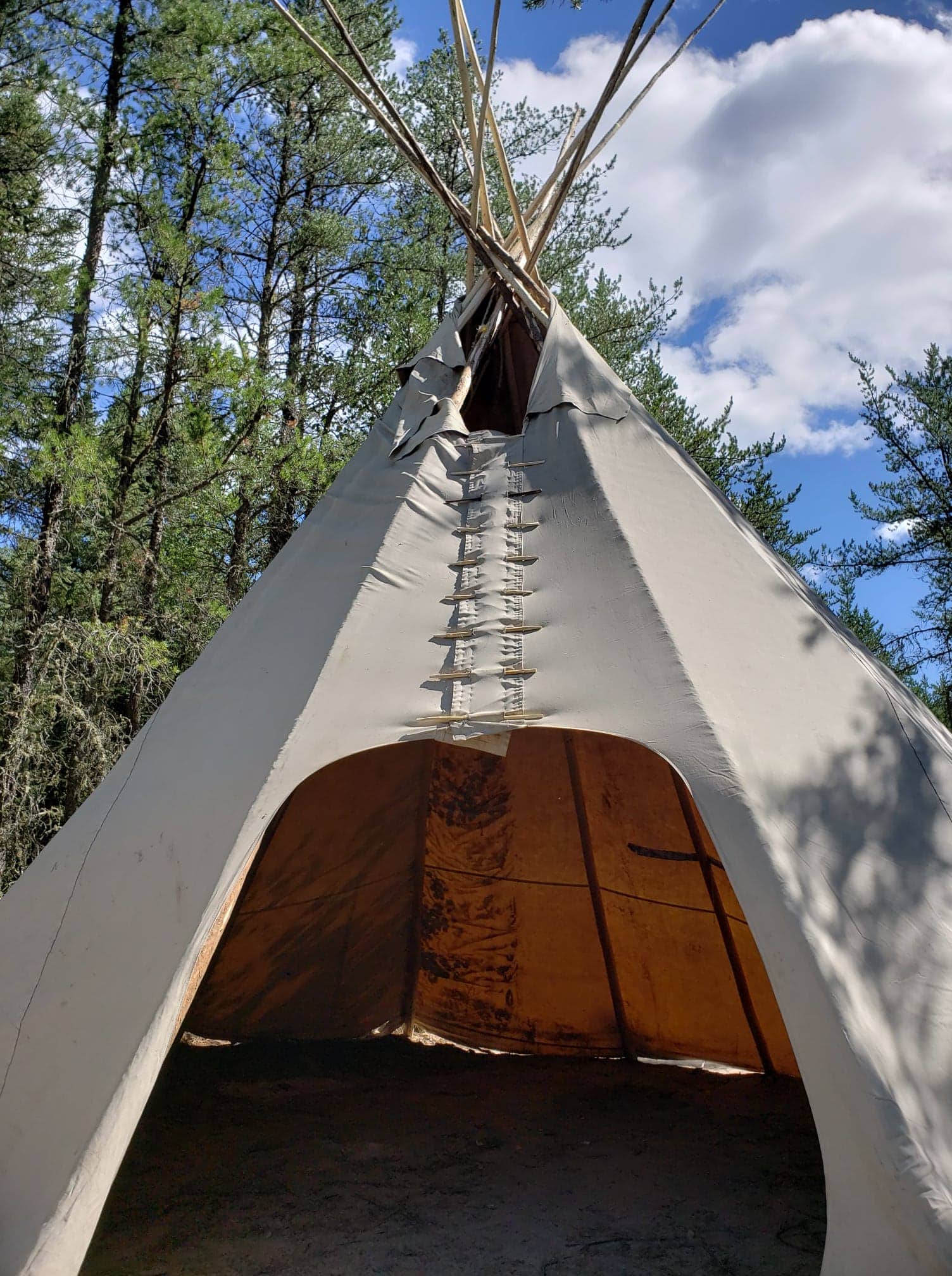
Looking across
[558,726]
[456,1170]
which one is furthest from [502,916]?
[558,726]

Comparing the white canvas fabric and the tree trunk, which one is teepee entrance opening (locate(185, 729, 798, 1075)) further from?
the tree trunk

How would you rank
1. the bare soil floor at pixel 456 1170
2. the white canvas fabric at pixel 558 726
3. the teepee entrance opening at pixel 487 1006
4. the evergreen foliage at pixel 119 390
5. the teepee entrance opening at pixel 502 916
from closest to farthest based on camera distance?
the white canvas fabric at pixel 558 726
the bare soil floor at pixel 456 1170
the teepee entrance opening at pixel 487 1006
the teepee entrance opening at pixel 502 916
the evergreen foliage at pixel 119 390

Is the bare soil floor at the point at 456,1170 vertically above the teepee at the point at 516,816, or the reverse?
the teepee at the point at 516,816

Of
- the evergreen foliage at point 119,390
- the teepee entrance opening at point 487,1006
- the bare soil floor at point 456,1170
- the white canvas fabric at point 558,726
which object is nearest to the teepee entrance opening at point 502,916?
the teepee entrance opening at point 487,1006

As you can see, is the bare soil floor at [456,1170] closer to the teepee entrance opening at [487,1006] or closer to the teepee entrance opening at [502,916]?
the teepee entrance opening at [487,1006]

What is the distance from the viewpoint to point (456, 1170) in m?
3.01

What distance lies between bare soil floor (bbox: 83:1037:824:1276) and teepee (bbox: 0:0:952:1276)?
39 cm

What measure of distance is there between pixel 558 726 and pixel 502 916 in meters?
2.25

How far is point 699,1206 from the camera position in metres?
2.74

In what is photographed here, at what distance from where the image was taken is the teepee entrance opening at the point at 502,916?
4.12 meters

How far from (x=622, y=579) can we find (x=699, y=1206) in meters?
1.80

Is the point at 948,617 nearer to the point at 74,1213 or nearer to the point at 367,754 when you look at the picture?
the point at 367,754

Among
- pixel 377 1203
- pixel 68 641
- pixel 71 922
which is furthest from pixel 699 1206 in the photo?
pixel 68 641

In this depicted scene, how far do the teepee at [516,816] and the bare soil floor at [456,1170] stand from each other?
1.27 feet
